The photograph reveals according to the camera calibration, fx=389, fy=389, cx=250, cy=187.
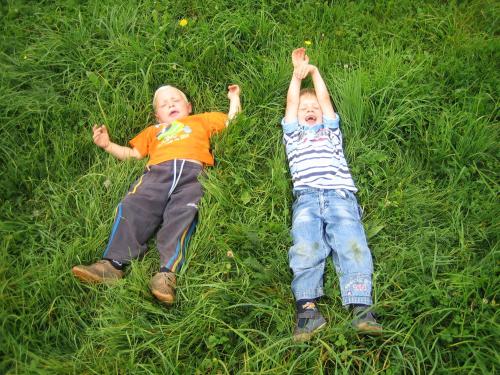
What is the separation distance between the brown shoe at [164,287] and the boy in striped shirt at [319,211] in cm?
73

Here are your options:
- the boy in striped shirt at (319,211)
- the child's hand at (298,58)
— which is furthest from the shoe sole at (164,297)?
the child's hand at (298,58)

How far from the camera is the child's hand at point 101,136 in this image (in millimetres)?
2936

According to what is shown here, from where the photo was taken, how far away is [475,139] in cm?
272

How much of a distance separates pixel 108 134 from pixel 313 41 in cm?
188

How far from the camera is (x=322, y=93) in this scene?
3.00 m

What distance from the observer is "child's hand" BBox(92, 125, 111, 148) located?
9.63 ft

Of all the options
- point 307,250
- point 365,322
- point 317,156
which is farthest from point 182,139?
point 365,322

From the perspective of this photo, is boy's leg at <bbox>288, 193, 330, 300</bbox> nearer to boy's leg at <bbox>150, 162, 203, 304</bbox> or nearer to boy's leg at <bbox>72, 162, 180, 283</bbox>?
boy's leg at <bbox>150, 162, 203, 304</bbox>

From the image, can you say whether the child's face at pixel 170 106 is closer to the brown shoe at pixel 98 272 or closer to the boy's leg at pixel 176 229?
the boy's leg at pixel 176 229

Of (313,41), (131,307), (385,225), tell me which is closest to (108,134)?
(131,307)

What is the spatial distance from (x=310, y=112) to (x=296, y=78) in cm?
30

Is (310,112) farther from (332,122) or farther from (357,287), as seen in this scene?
(357,287)

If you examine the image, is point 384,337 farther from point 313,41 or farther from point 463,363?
point 313,41

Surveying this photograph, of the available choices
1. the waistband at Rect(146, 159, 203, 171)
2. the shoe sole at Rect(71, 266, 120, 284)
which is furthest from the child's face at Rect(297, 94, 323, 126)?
the shoe sole at Rect(71, 266, 120, 284)
